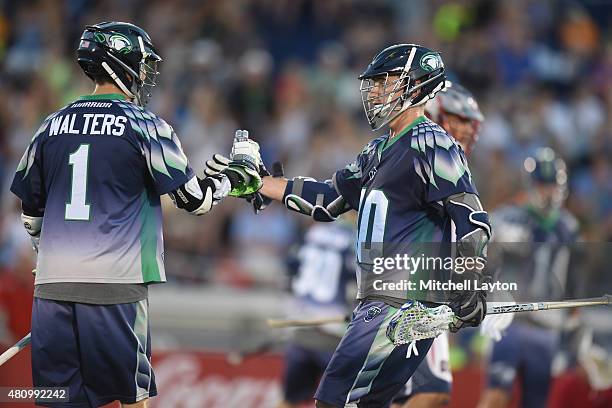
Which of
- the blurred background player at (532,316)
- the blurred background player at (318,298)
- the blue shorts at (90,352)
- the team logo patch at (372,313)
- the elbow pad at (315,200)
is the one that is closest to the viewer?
the blue shorts at (90,352)

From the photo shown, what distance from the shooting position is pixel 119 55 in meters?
6.84

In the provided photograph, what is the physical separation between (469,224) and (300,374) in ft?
14.6

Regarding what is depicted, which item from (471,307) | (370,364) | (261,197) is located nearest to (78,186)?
(261,197)

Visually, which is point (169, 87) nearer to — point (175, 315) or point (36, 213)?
point (175, 315)

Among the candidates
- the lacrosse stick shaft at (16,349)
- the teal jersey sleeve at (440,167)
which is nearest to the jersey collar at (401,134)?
the teal jersey sleeve at (440,167)

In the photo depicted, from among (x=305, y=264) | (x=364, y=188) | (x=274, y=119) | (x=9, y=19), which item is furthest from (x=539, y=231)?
(x=9, y=19)

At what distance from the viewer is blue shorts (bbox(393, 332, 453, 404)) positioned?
7.95 m

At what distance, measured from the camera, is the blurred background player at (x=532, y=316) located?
33.4 feet

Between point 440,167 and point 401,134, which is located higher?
point 401,134

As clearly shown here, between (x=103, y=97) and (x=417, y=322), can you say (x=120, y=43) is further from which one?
(x=417, y=322)

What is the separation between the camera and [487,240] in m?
6.65

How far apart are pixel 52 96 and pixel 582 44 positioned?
23.4 feet

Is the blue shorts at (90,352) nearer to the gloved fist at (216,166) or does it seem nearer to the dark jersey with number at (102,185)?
the dark jersey with number at (102,185)

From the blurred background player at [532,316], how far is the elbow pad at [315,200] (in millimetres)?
2790
